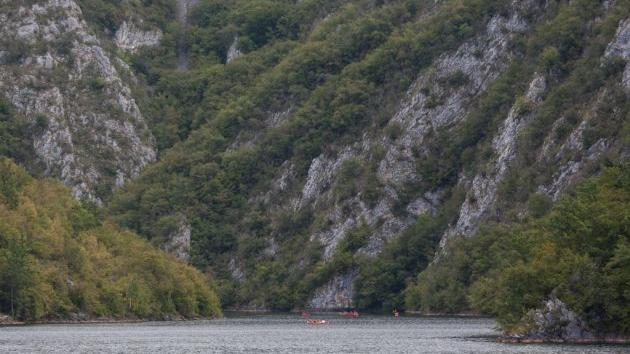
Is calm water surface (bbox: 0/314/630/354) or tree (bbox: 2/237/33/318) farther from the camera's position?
tree (bbox: 2/237/33/318)

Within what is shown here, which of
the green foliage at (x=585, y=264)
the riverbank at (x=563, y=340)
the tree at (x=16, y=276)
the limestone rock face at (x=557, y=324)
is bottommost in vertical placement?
the riverbank at (x=563, y=340)

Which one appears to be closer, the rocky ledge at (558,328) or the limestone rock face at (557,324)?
the rocky ledge at (558,328)

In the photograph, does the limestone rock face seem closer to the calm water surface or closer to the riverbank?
the riverbank

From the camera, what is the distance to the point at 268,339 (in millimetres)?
152500

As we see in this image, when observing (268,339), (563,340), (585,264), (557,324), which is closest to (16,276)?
(268,339)

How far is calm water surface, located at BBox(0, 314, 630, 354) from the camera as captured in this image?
127 m

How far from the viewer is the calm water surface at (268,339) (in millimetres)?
127438

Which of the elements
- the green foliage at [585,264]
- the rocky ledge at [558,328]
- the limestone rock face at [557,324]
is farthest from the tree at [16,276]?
the limestone rock face at [557,324]

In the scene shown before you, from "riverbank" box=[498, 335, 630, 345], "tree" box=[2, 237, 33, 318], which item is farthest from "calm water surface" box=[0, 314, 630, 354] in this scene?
"tree" box=[2, 237, 33, 318]

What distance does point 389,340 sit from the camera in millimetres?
148375

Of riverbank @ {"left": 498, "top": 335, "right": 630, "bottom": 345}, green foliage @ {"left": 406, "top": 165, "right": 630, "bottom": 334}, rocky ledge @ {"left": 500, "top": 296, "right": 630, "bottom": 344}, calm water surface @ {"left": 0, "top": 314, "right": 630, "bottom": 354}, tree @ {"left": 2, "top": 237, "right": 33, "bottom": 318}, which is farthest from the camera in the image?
tree @ {"left": 2, "top": 237, "right": 33, "bottom": 318}

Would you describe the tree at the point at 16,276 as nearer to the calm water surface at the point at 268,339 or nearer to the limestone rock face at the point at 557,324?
the calm water surface at the point at 268,339

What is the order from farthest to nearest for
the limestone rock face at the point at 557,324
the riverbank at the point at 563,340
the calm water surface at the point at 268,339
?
the limestone rock face at the point at 557,324, the riverbank at the point at 563,340, the calm water surface at the point at 268,339

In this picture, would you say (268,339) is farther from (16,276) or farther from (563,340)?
(16,276)
